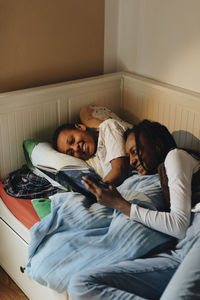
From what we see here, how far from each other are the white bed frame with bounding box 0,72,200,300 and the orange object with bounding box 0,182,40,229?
2cm

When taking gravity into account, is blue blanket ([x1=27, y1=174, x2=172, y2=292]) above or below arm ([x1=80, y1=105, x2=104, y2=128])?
below

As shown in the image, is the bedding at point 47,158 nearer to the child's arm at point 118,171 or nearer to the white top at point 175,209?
the child's arm at point 118,171

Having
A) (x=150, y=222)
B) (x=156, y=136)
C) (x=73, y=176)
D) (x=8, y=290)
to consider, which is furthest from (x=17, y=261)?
(x=156, y=136)

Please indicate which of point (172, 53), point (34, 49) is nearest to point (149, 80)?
point (172, 53)

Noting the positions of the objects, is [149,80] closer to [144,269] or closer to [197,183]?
[197,183]

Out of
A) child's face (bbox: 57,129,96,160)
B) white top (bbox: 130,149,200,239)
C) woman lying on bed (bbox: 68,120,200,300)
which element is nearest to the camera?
woman lying on bed (bbox: 68,120,200,300)

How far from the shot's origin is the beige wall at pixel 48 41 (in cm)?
207

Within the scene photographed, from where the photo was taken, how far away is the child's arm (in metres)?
1.90

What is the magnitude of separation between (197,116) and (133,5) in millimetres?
747

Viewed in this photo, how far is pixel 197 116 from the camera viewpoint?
2.11 m

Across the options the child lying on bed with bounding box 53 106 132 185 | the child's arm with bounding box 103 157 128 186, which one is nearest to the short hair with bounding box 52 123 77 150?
the child lying on bed with bounding box 53 106 132 185

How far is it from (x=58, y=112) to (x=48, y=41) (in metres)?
0.37

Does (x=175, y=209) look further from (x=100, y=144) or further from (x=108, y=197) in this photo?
(x=100, y=144)

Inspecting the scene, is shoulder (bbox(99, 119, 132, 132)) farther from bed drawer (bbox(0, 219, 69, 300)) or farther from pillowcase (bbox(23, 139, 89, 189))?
bed drawer (bbox(0, 219, 69, 300))
